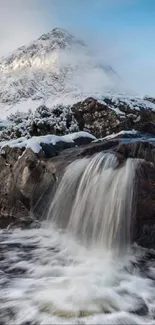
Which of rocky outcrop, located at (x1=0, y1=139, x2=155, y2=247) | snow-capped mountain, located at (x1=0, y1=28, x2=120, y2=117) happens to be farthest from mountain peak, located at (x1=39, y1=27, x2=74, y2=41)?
rocky outcrop, located at (x1=0, y1=139, x2=155, y2=247)

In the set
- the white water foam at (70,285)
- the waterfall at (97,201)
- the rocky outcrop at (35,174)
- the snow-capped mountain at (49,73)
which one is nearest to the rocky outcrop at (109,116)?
the rocky outcrop at (35,174)

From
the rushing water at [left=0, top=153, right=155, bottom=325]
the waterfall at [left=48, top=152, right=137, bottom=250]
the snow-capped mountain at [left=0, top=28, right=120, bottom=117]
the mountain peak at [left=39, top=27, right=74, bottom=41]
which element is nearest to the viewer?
the rushing water at [left=0, top=153, right=155, bottom=325]

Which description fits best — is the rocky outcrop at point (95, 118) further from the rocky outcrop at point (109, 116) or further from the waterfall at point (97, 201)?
the waterfall at point (97, 201)

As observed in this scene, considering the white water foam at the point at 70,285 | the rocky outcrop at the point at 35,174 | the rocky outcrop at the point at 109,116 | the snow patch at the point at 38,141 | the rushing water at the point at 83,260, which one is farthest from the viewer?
the rocky outcrop at the point at 109,116

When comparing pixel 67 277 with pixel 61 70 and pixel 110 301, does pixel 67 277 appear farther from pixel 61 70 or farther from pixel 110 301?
pixel 61 70

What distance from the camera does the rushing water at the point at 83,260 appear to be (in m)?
5.24

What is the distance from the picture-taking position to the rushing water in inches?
206

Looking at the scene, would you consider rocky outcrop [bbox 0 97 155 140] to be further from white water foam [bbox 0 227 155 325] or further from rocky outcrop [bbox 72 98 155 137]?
white water foam [bbox 0 227 155 325]

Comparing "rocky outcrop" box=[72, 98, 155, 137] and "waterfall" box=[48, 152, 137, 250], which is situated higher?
"rocky outcrop" box=[72, 98, 155, 137]

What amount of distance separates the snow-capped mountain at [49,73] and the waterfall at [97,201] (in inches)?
3921

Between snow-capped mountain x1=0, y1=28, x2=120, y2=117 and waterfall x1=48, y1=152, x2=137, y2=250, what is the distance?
327ft

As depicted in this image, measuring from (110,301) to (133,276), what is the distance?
108 cm

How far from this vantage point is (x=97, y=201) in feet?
26.9

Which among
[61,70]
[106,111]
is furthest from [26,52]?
[106,111]
